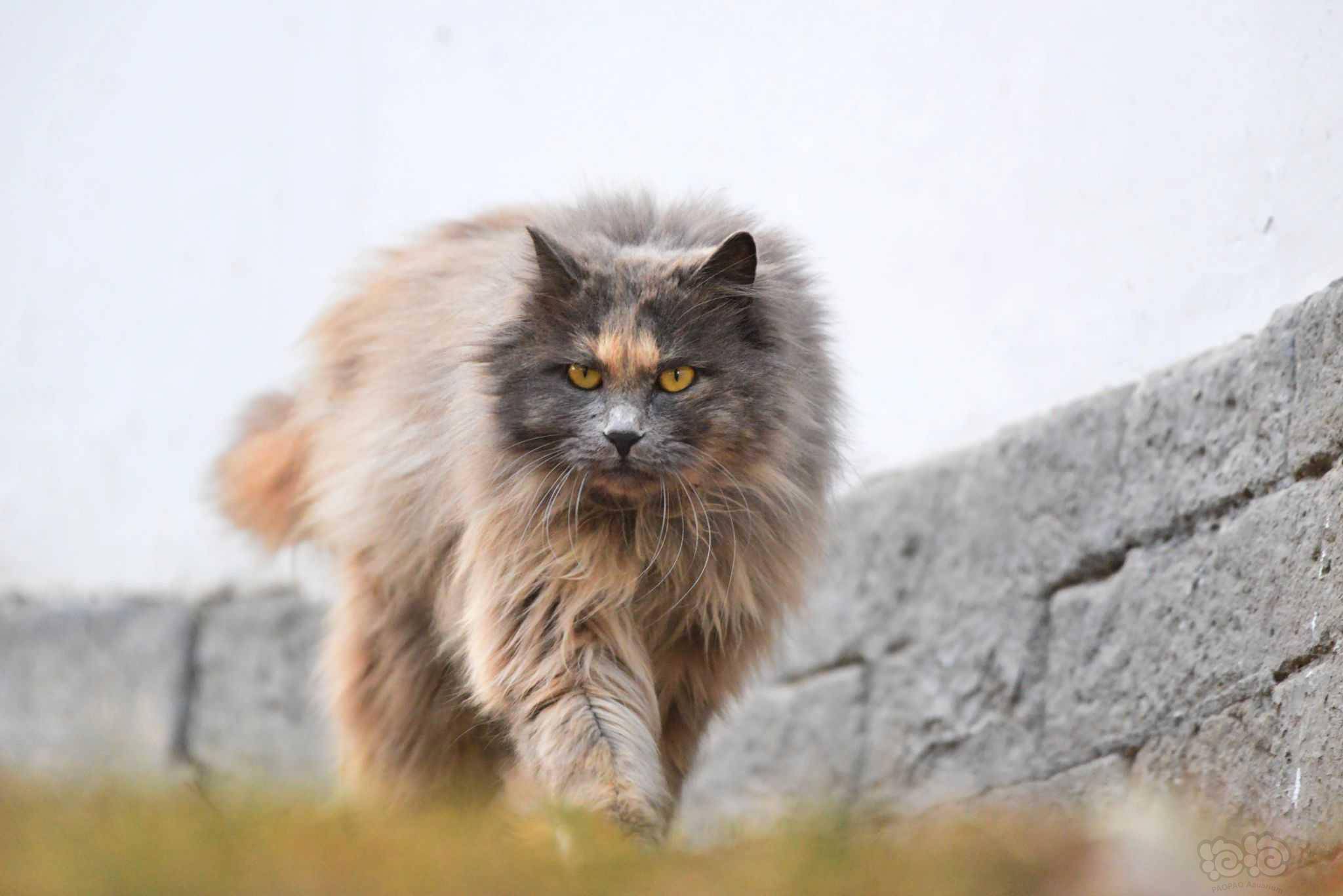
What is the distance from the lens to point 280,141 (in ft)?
18.5

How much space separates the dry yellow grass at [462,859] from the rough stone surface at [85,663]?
3330 mm

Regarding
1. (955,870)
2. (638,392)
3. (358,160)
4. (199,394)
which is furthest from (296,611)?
(955,870)

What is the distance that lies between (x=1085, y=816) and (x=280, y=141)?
12.1 ft

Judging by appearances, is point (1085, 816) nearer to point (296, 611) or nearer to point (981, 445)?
point (981, 445)

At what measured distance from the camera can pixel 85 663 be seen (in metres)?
5.80

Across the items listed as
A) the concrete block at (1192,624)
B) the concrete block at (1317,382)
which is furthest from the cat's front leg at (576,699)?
the concrete block at (1317,382)

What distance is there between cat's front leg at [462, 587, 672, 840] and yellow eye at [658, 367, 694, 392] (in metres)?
0.52

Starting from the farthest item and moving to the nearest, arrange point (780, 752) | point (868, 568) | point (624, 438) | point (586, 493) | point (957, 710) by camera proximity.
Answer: point (780, 752)
point (868, 568)
point (957, 710)
point (586, 493)
point (624, 438)

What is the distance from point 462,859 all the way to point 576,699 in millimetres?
1169

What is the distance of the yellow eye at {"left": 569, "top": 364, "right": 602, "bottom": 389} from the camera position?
3.23 metres

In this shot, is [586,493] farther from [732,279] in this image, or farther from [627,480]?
[732,279]

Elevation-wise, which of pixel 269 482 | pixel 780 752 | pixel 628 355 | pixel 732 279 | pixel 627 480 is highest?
pixel 732 279

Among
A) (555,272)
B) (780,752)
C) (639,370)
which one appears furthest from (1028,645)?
(555,272)

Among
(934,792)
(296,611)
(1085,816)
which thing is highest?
(1085,816)
